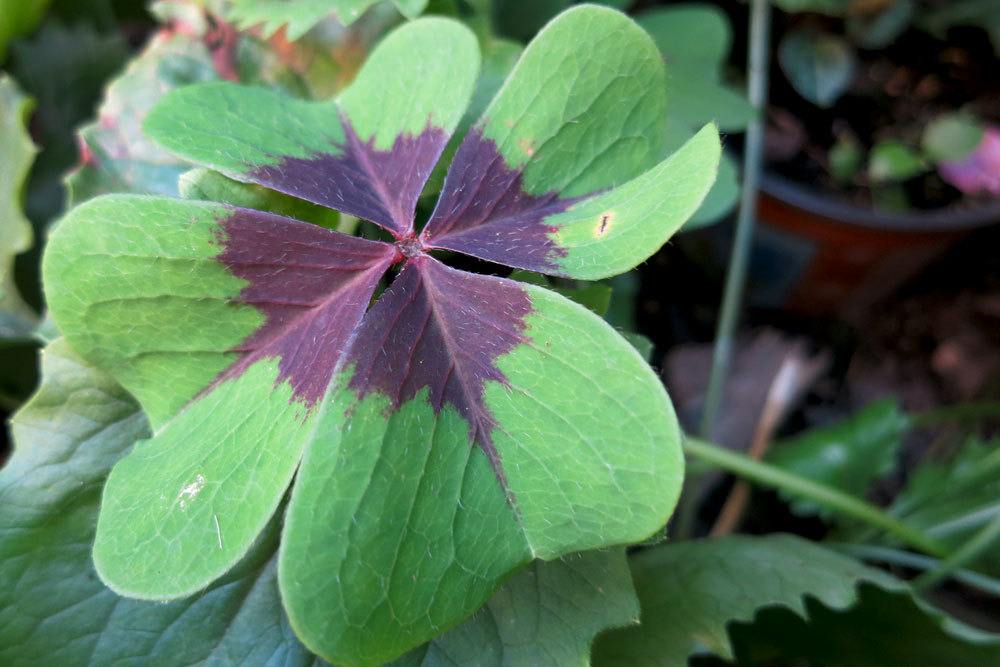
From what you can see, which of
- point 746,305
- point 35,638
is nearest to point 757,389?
point 746,305

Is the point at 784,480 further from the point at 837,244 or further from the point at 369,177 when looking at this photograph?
the point at 837,244

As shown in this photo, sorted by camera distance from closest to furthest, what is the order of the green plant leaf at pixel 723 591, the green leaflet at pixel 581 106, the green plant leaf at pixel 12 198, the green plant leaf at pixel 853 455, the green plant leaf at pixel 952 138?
1. the green leaflet at pixel 581 106
2. the green plant leaf at pixel 723 591
3. the green plant leaf at pixel 12 198
4. the green plant leaf at pixel 853 455
5. the green plant leaf at pixel 952 138

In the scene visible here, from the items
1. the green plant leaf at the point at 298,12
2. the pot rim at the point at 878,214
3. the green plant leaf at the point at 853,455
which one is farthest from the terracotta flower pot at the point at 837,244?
the green plant leaf at the point at 298,12

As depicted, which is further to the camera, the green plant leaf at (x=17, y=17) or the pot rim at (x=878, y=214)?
the pot rim at (x=878, y=214)

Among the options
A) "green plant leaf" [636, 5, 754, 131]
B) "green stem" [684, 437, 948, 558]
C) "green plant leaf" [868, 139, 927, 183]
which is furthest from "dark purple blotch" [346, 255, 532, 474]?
"green plant leaf" [868, 139, 927, 183]

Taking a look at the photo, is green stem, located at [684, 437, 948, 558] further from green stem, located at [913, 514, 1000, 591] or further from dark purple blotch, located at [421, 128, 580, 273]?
dark purple blotch, located at [421, 128, 580, 273]

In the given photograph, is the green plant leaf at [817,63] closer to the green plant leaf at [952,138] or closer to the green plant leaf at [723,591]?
the green plant leaf at [952,138]
